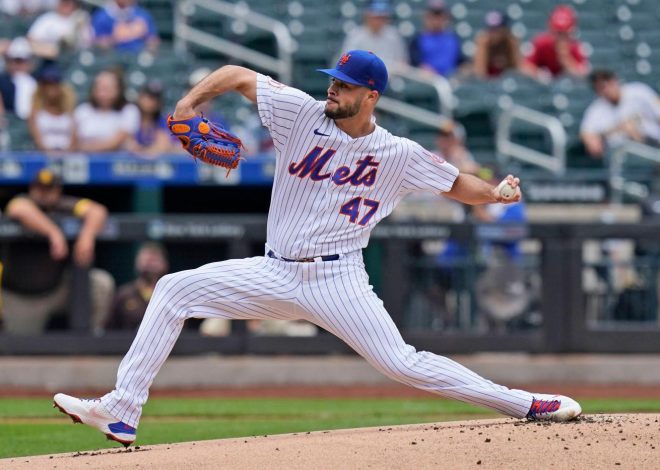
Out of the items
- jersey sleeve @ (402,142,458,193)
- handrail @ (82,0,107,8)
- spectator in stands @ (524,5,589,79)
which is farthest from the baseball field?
spectator in stands @ (524,5,589,79)

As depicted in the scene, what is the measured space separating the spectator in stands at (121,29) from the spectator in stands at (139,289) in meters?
3.21

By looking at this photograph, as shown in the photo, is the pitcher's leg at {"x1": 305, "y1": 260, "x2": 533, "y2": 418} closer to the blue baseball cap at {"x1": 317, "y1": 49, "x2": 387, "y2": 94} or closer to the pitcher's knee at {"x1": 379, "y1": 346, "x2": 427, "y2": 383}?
the pitcher's knee at {"x1": 379, "y1": 346, "x2": 427, "y2": 383}

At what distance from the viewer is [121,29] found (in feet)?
44.7

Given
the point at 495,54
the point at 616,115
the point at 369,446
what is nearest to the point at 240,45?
the point at 495,54

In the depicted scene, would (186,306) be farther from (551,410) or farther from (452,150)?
(452,150)

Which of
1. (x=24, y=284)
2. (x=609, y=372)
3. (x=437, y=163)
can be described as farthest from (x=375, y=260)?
(x=437, y=163)

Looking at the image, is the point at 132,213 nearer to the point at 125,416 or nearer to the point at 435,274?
the point at 435,274

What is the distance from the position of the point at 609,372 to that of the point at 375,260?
6.91 ft

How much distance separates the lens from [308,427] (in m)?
8.38

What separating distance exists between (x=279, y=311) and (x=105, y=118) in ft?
19.9

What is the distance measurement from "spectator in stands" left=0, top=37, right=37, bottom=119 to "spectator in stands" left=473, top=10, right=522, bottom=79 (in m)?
4.52

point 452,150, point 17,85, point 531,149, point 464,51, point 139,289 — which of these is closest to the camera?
point 139,289

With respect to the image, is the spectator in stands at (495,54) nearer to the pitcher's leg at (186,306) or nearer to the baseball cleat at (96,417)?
the pitcher's leg at (186,306)

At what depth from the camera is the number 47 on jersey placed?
6.16 m
